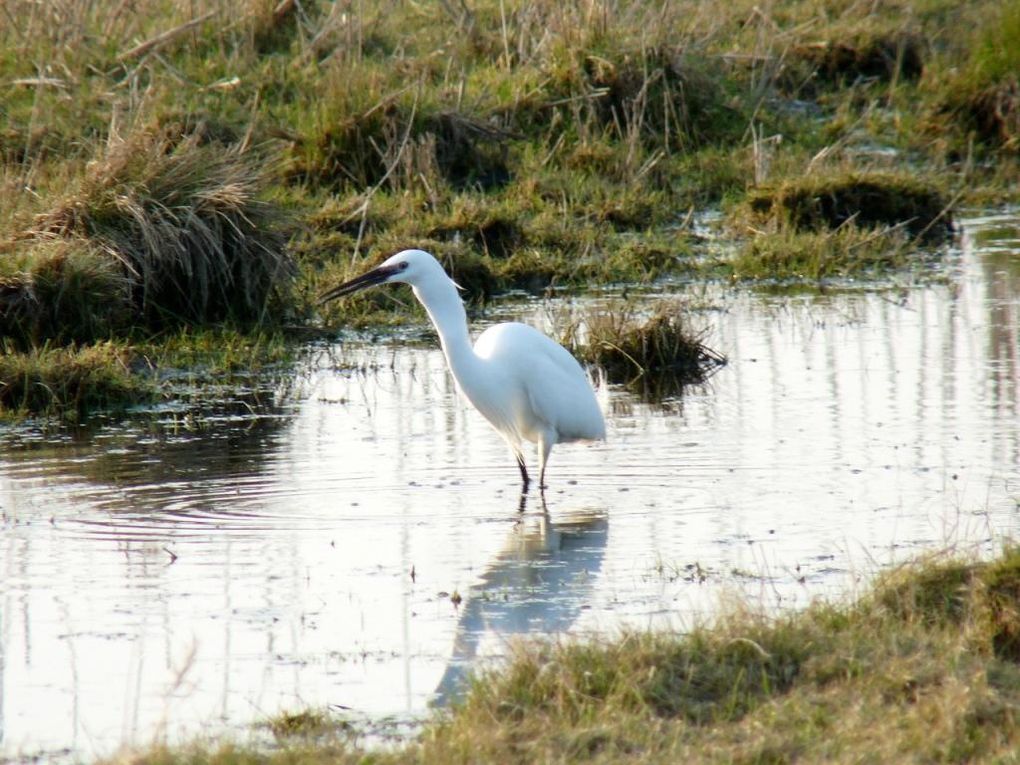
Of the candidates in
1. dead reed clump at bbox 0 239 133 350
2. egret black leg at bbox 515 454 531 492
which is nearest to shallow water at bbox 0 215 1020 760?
egret black leg at bbox 515 454 531 492

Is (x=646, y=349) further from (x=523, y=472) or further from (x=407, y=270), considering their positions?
(x=407, y=270)

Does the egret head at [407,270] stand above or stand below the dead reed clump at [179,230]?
below

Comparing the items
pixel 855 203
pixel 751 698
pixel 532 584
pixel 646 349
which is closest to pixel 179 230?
pixel 646 349

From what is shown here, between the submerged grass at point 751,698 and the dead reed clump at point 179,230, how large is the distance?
4.92 meters

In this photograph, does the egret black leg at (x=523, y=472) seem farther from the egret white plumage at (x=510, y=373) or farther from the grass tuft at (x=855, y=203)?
the grass tuft at (x=855, y=203)

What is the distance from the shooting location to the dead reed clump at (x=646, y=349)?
8273 millimetres

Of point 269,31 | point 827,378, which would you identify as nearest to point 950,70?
point 269,31

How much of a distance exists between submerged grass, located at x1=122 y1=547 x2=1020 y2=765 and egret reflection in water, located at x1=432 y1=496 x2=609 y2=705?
1.39ft

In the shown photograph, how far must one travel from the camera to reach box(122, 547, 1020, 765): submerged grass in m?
3.49

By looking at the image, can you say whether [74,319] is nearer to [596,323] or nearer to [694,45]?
[596,323]

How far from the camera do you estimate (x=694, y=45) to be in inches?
502

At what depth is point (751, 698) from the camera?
3773 mm

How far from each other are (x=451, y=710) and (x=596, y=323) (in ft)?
14.9

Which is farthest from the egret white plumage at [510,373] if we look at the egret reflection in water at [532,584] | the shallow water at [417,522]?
the egret reflection in water at [532,584]
